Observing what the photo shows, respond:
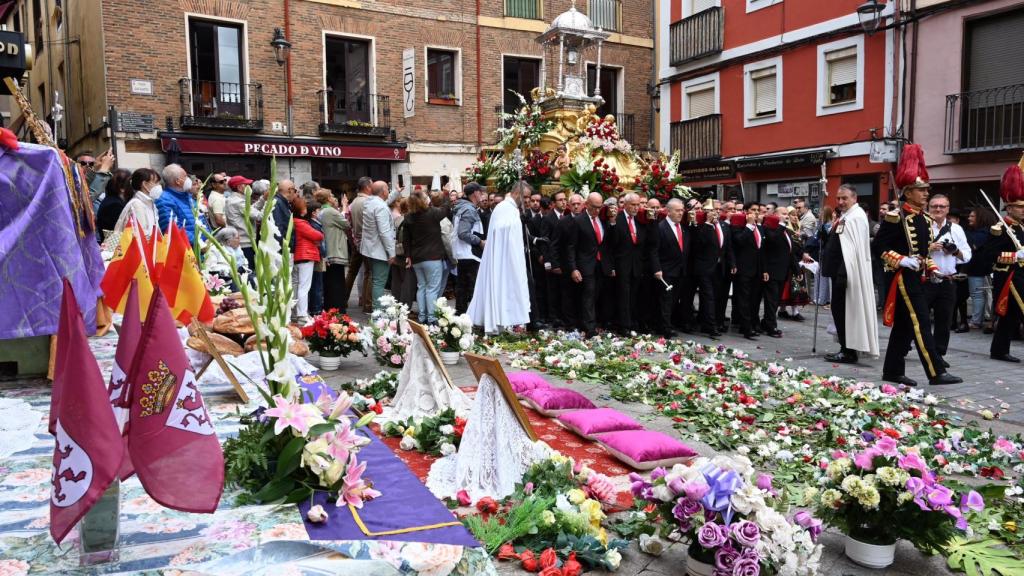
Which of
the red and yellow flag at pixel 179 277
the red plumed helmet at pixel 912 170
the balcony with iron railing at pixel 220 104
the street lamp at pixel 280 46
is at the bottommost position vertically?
the red and yellow flag at pixel 179 277

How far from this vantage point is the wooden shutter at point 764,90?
19.5 meters

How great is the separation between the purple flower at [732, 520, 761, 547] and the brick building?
17.4m

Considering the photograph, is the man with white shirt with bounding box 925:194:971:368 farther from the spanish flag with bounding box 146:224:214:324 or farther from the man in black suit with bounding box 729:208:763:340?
the spanish flag with bounding box 146:224:214:324

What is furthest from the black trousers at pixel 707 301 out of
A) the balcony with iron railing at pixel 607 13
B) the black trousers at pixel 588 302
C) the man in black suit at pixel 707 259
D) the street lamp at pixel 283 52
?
the balcony with iron railing at pixel 607 13

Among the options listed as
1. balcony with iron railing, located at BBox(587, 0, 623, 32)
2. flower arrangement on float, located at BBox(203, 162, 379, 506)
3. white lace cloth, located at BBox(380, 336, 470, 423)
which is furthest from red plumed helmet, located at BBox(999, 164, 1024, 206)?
balcony with iron railing, located at BBox(587, 0, 623, 32)

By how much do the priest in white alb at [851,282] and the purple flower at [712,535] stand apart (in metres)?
5.94

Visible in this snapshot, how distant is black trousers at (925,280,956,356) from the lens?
25.4ft

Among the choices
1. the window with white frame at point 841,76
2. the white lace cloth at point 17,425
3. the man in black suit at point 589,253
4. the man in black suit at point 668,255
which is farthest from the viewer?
the window with white frame at point 841,76

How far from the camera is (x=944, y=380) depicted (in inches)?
283

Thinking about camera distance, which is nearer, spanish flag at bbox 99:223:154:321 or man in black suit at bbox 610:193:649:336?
spanish flag at bbox 99:223:154:321

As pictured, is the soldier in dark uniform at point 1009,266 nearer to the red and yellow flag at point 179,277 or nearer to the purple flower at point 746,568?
the purple flower at point 746,568

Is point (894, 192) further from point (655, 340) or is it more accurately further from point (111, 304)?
point (111, 304)

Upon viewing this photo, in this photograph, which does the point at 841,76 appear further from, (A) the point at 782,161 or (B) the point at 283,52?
(B) the point at 283,52

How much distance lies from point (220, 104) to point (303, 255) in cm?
1112
